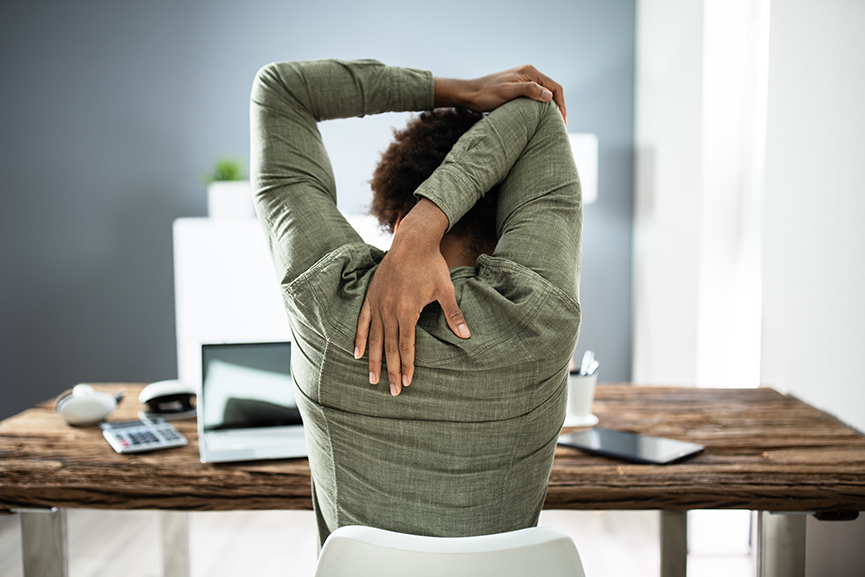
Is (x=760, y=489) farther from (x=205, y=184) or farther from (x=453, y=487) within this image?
(x=205, y=184)

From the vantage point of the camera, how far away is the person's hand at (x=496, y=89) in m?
0.85

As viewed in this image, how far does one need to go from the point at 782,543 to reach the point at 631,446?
0.32 m

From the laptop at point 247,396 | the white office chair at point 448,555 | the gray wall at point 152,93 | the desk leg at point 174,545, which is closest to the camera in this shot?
the white office chair at point 448,555

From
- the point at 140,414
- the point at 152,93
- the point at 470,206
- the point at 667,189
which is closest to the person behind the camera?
the point at 470,206

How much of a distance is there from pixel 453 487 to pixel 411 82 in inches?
21.7

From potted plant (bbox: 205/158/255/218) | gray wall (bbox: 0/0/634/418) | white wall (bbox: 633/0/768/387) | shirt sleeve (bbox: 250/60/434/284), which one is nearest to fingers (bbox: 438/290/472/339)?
shirt sleeve (bbox: 250/60/434/284)

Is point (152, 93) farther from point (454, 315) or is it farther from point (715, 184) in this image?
point (454, 315)

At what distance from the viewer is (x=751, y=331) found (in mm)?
2430

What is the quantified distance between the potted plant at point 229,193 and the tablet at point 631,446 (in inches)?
89.5

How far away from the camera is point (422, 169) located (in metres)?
0.86

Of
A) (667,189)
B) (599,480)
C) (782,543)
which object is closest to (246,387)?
(599,480)

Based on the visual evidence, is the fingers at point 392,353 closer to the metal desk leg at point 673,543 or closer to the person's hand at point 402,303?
the person's hand at point 402,303

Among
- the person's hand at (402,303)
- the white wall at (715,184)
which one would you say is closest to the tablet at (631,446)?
the person's hand at (402,303)

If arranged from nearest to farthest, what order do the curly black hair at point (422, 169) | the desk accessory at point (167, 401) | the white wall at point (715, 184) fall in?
1. the curly black hair at point (422, 169)
2. the desk accessory at point (167, 401)
3. the white wall at point (715, 184)
